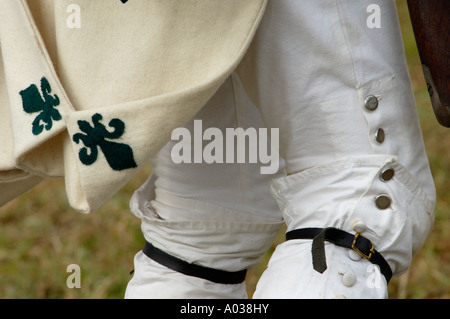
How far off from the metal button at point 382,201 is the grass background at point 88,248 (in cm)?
75

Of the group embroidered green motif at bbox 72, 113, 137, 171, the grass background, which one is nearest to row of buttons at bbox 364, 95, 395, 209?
embroidered green motif at bbox 72, 113, 137, 171

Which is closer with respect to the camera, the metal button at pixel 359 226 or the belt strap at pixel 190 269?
the metal button at pixel 359 226

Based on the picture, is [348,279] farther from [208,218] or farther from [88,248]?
[88,248]

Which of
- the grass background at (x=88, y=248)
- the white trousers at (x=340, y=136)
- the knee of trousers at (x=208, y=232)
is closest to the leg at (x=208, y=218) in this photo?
the knee of trousers at (x=208, y=232)

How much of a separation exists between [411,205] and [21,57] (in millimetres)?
480

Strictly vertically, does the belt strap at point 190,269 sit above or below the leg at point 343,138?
below

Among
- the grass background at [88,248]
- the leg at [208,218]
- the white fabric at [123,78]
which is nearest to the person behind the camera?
the white fabric at [123,78]

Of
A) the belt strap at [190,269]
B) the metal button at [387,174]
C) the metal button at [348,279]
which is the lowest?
the belt strap at [190,269]

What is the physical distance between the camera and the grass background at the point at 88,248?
1516 mm

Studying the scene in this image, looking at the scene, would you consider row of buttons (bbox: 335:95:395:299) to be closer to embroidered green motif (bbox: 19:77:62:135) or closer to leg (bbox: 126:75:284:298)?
leg (bbox: 126:75:284:298)

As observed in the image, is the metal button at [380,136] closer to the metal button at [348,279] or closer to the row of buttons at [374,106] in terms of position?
the row of buttons at [374,106]

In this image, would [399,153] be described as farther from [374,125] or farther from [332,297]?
[332,297]

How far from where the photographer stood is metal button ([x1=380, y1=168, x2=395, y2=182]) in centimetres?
74
